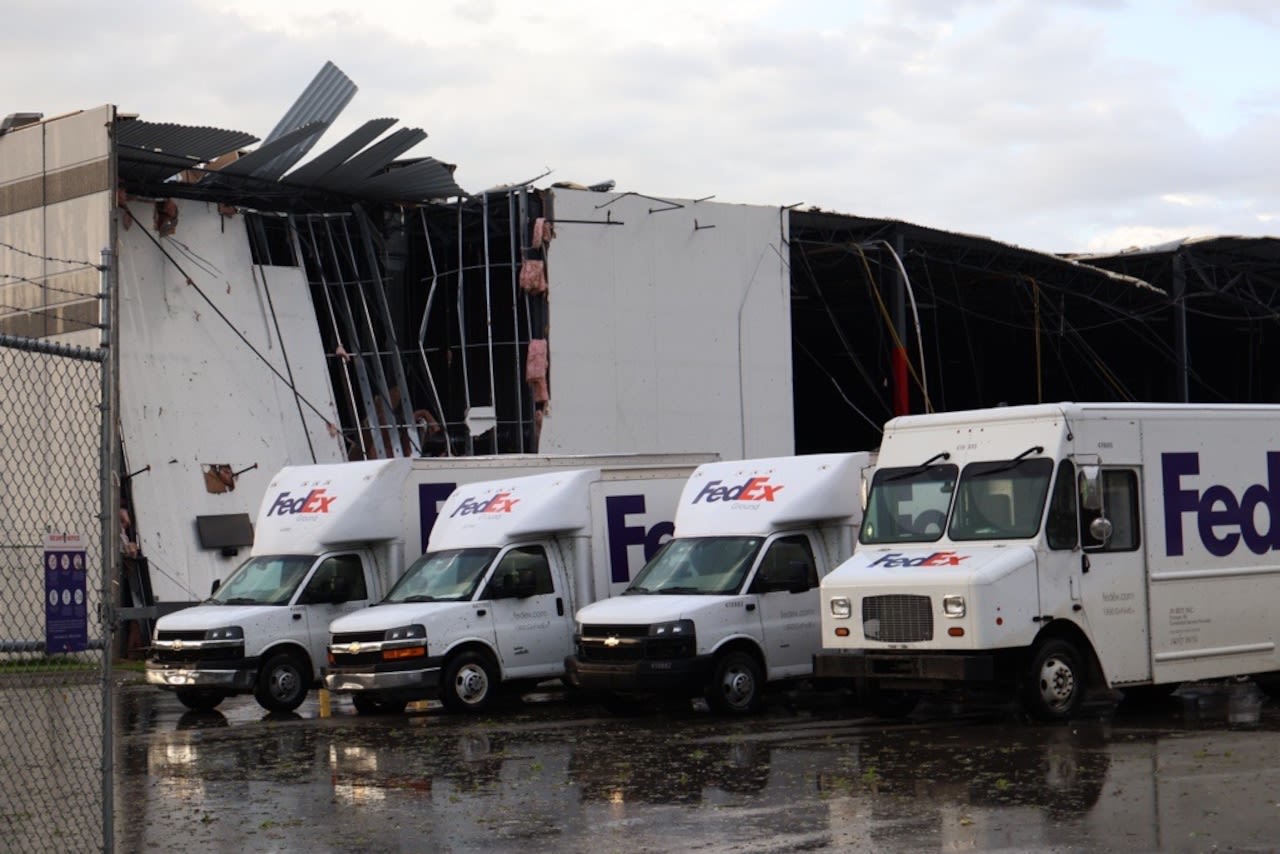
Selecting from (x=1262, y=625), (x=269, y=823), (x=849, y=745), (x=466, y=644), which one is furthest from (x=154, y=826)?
(x=1262, y=625)

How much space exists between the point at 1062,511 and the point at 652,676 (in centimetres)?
423

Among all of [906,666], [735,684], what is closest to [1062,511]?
[906,666]

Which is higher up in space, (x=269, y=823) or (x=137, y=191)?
(x=137, y=191)

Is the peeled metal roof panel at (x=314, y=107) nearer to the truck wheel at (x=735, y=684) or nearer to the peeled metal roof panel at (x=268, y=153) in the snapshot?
the peeled metal roof panel at (x=268, y=153)

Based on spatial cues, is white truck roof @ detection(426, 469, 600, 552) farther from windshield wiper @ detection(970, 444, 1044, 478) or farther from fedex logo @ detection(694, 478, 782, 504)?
windshield wiper @ detection(970, 444, 1044, 478)

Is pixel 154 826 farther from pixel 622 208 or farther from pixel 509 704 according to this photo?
pixel 622 208

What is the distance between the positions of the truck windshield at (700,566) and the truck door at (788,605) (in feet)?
0.66

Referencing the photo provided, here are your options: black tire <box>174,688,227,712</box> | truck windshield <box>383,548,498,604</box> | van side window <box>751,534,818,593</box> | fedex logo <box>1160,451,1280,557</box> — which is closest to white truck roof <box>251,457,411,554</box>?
Result: truck windshield <box>383,548,498,604</box>

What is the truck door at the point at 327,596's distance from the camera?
2011 cm

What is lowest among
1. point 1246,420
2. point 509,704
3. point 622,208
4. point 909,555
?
point 509,704

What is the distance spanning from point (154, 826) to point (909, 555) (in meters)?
7.26

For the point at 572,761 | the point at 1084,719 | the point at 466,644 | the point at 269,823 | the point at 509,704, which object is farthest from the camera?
the point at 509,704

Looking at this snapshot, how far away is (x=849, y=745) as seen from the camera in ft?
46.9

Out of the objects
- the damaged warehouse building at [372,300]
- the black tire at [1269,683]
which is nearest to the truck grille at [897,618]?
the black tire at [1269,683]
